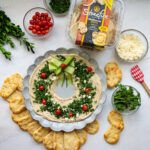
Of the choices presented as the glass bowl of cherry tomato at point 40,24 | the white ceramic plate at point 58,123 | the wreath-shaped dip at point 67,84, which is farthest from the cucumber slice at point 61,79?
the glass bowl of cherry tomato at point 40,24

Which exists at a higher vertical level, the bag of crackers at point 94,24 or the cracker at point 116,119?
the bag of crackers at point 94,24

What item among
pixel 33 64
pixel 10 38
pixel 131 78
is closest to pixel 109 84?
pixel 131 78

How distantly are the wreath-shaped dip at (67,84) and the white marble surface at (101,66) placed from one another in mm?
74

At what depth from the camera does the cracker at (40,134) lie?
2676mm

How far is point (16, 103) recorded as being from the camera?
269 cm

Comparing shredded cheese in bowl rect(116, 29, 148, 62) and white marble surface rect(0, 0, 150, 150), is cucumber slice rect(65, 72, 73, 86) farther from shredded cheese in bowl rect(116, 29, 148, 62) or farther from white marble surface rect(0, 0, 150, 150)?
shredded cheese in bowl rect(116, 29, 148, 62)

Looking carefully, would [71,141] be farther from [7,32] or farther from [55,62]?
[7,32]

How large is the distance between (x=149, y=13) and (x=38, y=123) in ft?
2.76

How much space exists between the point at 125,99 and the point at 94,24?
42 cm

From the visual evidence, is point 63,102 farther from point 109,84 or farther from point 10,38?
point 10,38

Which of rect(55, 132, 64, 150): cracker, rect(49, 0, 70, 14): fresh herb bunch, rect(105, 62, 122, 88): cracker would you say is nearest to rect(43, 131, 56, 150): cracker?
rect(55, 132, 64, 150): cracker

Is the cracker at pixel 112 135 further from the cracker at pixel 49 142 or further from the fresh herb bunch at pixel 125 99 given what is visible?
the cracker at pixel 49 142

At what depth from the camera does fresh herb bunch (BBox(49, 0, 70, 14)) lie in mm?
2699

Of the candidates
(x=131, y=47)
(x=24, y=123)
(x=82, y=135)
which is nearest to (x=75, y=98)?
(x=82, y=135)
